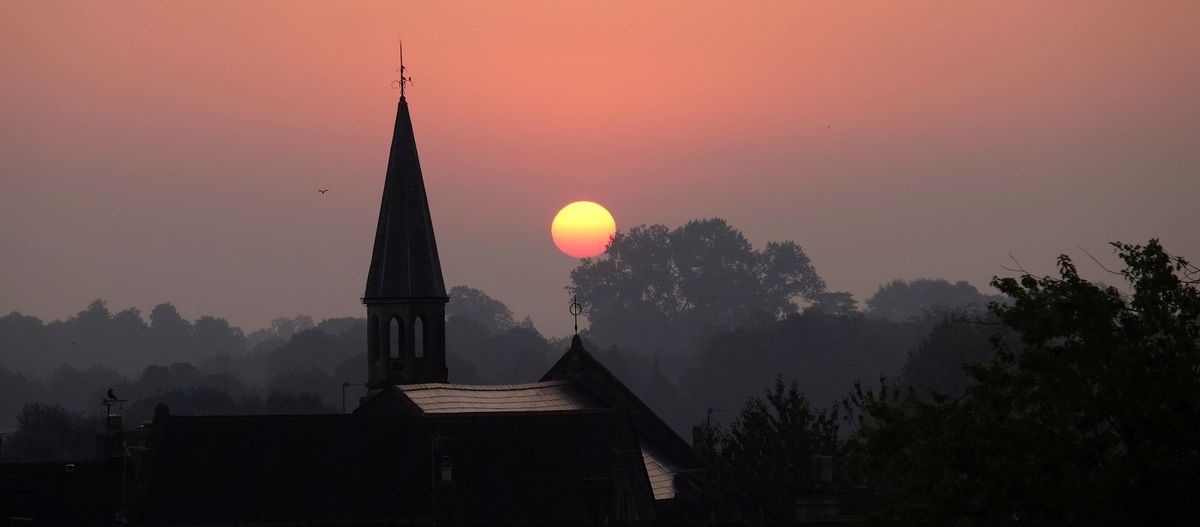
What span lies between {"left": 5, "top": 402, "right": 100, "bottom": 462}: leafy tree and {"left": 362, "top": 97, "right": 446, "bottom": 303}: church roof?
8160 centimetres

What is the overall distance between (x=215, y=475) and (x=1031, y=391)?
91.8 feet

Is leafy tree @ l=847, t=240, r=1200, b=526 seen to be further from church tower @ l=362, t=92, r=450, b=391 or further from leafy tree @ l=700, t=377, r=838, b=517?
church tower @ l=362, t=92, r=450, b=391

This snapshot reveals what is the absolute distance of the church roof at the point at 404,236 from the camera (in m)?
61.2

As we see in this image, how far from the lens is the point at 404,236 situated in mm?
61688

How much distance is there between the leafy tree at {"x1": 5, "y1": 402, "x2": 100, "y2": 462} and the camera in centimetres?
13862

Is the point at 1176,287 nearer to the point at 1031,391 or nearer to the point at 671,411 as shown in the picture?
the point at 1031,391

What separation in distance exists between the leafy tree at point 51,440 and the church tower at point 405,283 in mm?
81541

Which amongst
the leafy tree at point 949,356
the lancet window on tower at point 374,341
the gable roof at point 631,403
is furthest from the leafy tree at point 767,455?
the leafy tree at point 949,356

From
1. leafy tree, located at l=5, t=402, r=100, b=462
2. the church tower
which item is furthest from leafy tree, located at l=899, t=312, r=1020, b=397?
the church tower

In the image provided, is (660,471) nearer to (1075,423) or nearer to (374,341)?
(374,341)

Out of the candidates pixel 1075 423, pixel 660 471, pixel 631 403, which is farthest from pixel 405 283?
pixel 1075 423

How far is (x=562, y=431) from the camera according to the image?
51.7m

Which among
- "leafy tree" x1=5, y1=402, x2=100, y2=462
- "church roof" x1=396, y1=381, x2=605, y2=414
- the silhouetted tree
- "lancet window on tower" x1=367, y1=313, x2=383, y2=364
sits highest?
the silhouetted tree

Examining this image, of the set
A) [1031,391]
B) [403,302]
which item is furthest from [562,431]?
[1031,391]
